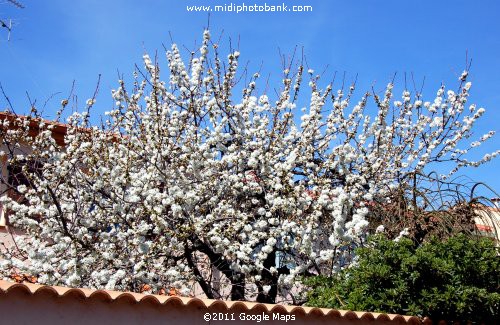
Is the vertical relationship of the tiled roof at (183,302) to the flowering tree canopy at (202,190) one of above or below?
below

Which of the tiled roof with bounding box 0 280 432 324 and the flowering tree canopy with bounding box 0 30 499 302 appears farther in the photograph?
the flowering tree canopy with bounding box 0 30 499 302

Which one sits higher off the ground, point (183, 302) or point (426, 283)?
point (426, 283)

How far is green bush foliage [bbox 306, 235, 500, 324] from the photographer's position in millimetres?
7777

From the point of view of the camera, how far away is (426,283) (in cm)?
801

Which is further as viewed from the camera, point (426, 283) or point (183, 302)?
point (426, 283)

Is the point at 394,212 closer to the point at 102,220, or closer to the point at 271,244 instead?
the point at 271,244

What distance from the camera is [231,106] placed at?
36.1 feet

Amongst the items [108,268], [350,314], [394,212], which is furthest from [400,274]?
[108,268]

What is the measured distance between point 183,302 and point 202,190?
400 cm

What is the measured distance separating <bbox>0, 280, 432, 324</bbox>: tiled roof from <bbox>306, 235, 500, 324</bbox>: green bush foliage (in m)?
0.33

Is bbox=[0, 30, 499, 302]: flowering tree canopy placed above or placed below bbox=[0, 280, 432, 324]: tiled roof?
above

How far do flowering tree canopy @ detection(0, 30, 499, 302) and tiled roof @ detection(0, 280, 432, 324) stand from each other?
203 centimetres

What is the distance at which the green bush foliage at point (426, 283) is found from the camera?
7777mm

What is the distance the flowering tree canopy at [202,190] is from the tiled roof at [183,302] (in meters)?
2.03
